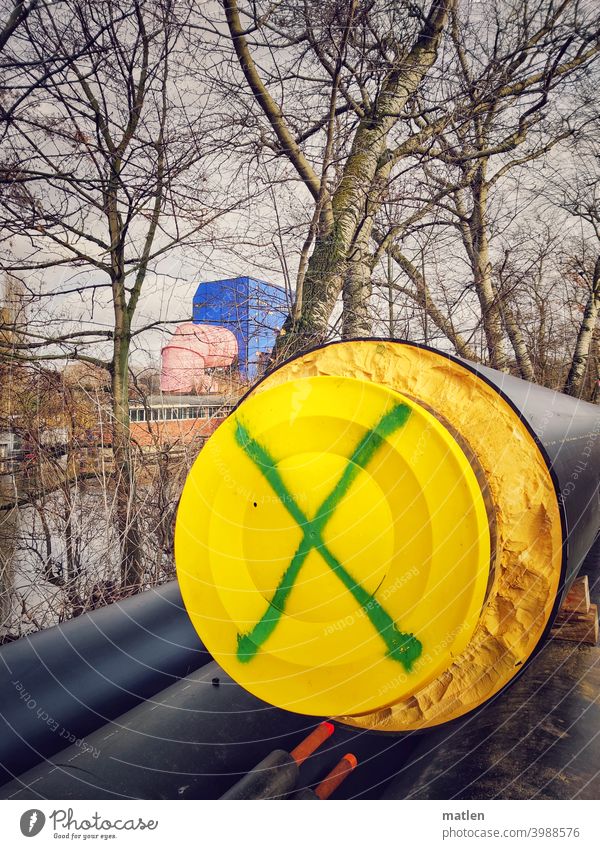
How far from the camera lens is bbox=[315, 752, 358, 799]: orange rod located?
3.27 ft

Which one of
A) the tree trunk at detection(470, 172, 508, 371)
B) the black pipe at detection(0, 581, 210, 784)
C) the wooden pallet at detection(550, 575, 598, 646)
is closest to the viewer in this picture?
the black pipe at detection(0, 581, 210, 784)

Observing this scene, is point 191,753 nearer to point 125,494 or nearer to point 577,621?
point 577,621

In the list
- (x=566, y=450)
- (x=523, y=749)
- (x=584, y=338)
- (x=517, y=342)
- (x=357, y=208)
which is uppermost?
(x=357, y=208)

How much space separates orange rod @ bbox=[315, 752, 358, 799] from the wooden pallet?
0.72 metres

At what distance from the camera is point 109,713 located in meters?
1.35

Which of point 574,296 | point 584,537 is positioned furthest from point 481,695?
point 574,296

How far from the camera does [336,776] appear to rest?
3.32 feet

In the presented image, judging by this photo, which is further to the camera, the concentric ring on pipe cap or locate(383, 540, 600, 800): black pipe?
locate(383, 540, 600, 800): black pipe

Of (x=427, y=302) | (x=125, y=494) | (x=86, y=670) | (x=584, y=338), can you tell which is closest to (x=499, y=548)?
(x=86, y=670)

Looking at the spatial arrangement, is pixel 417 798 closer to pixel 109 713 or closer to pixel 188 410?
pixel 109 713

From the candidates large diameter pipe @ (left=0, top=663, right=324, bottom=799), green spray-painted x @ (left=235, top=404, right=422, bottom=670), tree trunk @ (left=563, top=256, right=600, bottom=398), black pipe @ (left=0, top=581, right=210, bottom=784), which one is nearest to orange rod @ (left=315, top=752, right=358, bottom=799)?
large diameter pipe @ (left=0, top=663, right=324, bottom=799)
